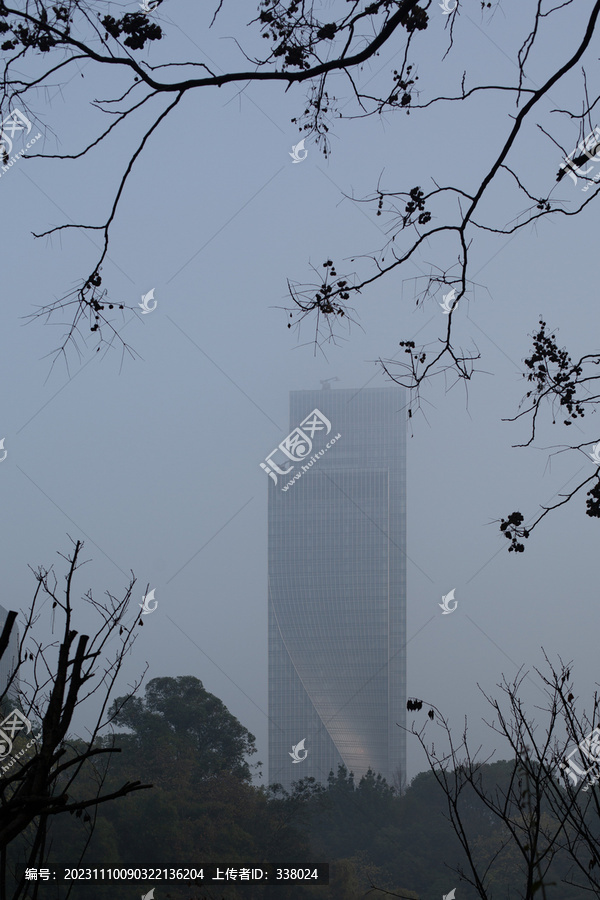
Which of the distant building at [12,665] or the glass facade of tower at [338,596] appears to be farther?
the glass facade of tower at [338,596]

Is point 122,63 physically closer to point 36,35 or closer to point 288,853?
point 36,35

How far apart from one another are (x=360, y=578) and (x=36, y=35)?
191ft

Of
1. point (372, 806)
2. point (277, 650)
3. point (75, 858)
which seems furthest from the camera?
point (277, 650)

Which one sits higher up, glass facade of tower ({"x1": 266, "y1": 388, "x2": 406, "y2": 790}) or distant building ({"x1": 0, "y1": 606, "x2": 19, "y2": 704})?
glass facade of tower ({"x1": 266, "y1": 388, "x2": 406, "y2": 790})

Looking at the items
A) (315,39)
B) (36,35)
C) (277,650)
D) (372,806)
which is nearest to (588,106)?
(315,39)

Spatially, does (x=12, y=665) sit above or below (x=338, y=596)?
below

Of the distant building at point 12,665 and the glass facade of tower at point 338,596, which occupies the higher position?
the glass facade of tower at point 338,596

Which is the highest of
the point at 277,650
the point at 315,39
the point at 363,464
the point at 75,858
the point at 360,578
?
the point at 363,464

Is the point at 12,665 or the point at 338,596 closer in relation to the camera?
the point at 12,665

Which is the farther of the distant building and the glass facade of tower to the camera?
the glass facade of tower

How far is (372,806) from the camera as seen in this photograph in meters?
26.2

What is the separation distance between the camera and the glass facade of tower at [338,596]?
2203 inches

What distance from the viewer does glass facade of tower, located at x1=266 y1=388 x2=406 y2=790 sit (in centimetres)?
5597

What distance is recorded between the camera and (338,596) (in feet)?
190
